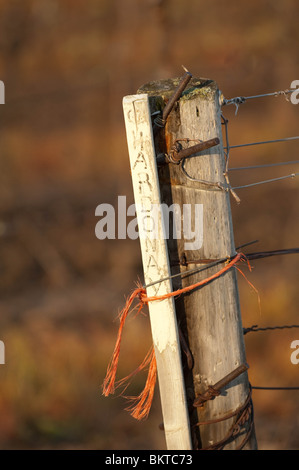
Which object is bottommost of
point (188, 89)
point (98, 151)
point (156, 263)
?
point (156, 263)

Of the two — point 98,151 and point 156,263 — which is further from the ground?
point 98,151

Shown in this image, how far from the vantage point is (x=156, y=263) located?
1.47 m

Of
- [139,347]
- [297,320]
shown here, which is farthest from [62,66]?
[297,320]

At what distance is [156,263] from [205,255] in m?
0.13

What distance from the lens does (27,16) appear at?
299 inches

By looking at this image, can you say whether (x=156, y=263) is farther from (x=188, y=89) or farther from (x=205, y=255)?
(x=188, y=89)

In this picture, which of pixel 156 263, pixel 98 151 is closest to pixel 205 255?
pixel 156 263

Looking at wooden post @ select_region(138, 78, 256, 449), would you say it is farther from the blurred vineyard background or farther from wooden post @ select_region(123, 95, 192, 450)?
the blurred vineyard background

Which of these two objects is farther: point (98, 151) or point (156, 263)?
point (98, 151)

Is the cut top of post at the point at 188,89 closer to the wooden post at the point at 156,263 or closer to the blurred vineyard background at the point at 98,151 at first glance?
the wooden post at the point at 156,263

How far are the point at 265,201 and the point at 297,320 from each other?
148 centimetres

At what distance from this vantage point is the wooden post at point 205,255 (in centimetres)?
143

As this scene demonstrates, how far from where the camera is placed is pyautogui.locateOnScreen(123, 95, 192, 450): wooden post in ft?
4.66

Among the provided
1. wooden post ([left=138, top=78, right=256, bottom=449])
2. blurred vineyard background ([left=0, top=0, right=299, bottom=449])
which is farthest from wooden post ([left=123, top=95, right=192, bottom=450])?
blurred vineyard background ([left=0, top=0, right=299, bottom=449])
